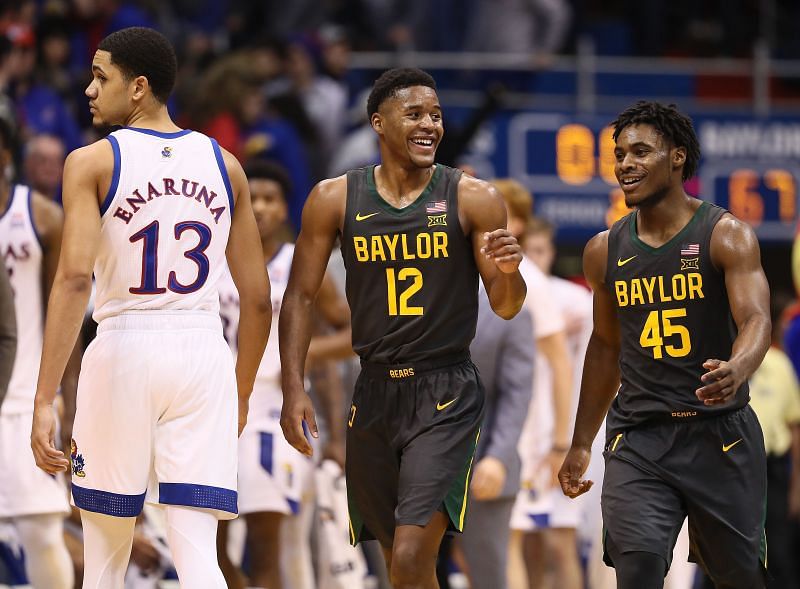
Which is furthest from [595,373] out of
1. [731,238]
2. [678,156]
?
[678,156]

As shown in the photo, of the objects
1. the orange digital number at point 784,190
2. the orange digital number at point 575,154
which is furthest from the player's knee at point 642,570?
the orange digital number at point 784,190

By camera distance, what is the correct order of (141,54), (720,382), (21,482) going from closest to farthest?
(720,382), (141,54), (21,482)

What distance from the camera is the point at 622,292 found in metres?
6.23

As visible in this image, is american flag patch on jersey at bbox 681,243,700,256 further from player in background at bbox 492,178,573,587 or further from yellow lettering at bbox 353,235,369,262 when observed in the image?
player in background at bbox 492,178,573,587

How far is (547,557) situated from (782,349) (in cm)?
410

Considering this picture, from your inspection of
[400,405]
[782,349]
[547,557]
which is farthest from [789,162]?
[400,405]

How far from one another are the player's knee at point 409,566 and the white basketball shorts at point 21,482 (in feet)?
6.47

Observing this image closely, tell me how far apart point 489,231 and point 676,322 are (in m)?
0.82

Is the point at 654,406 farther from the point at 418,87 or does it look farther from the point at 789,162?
the point at 789,162

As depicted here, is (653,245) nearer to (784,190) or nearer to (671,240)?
(671,240)

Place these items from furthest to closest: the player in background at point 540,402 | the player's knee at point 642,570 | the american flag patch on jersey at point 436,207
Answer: the player in background at point 540,402 → the american flag patch on jersey at point 436,207 → the player's knee at point 642,570

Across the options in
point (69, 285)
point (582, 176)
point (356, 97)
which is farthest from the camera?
point (356, 97)

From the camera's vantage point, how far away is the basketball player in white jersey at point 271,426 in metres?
7.84

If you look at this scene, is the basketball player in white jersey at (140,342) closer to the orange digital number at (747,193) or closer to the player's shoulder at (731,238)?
the player's shoulder at (731,238)
